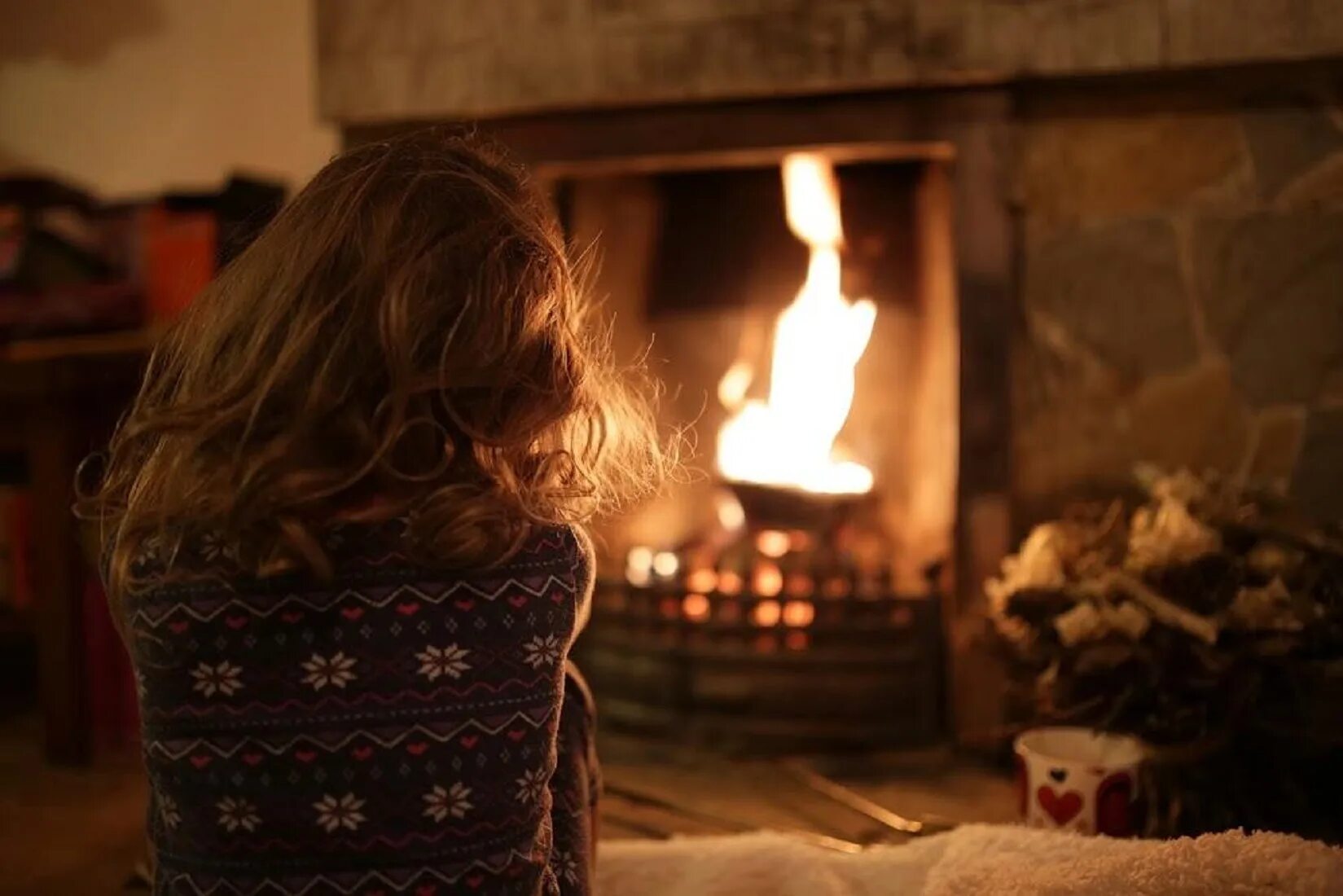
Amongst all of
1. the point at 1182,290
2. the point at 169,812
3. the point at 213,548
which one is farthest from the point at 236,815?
the point at 1182,290

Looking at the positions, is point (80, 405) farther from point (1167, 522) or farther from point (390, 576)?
point (1167, 522)

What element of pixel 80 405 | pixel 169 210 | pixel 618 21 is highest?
pixel 618 21

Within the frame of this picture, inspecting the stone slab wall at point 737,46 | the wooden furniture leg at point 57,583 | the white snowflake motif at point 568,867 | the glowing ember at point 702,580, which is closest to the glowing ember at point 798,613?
the glowing ember at point 702,580

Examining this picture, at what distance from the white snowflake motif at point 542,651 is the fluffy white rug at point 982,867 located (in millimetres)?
477

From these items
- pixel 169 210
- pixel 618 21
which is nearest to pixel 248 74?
pixel 169 210

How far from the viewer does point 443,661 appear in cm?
87

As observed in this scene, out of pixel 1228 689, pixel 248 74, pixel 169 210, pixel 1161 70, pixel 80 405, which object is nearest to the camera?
pixel 1228 689

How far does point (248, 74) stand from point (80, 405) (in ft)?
2.29

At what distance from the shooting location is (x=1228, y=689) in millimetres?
1548

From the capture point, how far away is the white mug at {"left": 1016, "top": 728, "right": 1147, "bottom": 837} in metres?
1.44

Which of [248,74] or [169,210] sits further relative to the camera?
[248,74]

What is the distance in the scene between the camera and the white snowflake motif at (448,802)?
869 mm

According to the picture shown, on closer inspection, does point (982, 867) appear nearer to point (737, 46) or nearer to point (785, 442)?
point (785, 442)

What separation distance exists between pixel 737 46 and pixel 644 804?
1.01 meters
